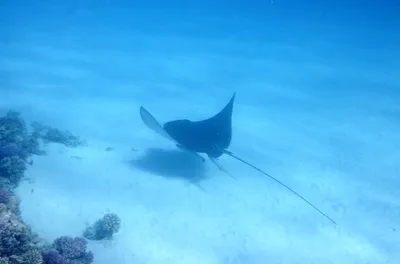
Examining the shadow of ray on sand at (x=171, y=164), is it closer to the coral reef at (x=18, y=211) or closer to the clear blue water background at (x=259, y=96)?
the clear blue water background at (x=259, y=96)

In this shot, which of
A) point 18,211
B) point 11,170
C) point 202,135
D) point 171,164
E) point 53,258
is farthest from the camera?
point 171,164

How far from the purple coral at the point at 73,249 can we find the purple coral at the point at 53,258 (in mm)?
298

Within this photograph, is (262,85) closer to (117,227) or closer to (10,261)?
(117,227)

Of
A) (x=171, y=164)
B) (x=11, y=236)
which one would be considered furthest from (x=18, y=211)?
(x=171, y=164)

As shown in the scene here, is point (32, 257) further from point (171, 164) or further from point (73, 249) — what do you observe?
point (171, 164)

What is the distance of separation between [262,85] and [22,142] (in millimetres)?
11593

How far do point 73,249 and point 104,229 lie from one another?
87cm

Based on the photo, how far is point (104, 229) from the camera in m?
6.04

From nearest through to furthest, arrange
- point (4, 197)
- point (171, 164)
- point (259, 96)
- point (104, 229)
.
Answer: point (4, 197) < point (104, 229) < point (171, 164) < point (259, 96)

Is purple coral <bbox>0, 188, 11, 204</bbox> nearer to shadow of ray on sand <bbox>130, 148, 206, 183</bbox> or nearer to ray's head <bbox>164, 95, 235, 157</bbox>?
shadow of ray on sand <bbox>130, 148, 206, 183</bbox>

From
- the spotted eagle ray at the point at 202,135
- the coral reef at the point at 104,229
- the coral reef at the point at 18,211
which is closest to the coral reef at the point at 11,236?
the coral reef at the point at 18,211

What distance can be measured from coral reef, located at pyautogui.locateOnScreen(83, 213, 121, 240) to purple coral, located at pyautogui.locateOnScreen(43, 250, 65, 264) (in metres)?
1.24

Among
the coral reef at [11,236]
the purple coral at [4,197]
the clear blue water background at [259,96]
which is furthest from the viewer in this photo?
the clear blue water background at [259,96]

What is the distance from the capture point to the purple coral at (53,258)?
4644 millimetres
